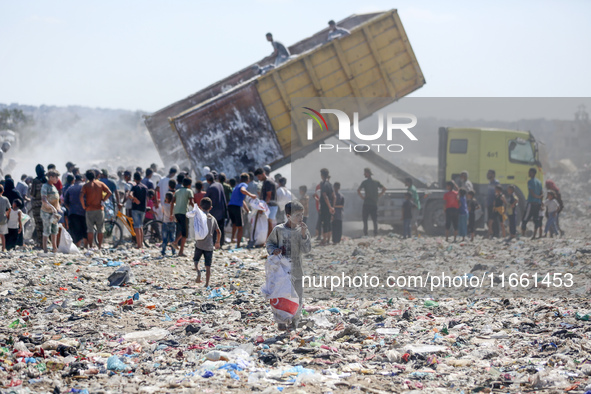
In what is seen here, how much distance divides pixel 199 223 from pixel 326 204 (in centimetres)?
495

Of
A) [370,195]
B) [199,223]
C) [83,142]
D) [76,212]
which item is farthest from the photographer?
[83,142]

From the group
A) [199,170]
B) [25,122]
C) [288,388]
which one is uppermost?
[25,122]

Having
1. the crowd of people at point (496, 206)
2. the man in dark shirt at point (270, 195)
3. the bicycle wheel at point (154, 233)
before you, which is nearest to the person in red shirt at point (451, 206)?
the crowd of people at point (496, 206)

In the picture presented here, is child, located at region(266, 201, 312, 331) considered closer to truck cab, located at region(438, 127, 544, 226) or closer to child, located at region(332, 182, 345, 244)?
child, located at region(332, 182, 345, 244)

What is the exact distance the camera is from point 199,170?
12.7m

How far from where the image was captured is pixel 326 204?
40.6ft

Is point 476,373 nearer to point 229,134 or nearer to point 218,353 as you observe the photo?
point 218,353

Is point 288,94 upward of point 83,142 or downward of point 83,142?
downward

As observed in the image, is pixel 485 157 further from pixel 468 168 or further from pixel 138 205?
pixel 138 205

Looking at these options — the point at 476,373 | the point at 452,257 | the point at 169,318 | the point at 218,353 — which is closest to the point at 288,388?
the point at 218,353

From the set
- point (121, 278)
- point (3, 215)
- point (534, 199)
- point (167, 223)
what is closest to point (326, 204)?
point (167, 223)

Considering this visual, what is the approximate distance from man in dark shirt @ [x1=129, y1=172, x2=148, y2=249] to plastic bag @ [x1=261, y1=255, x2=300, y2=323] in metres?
5.99

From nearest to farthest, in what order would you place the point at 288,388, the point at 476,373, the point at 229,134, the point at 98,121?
the point at 288,388 → the point at 476,373 → the point at 229,134 → the point at 98,121

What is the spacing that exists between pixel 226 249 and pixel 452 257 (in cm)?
393
